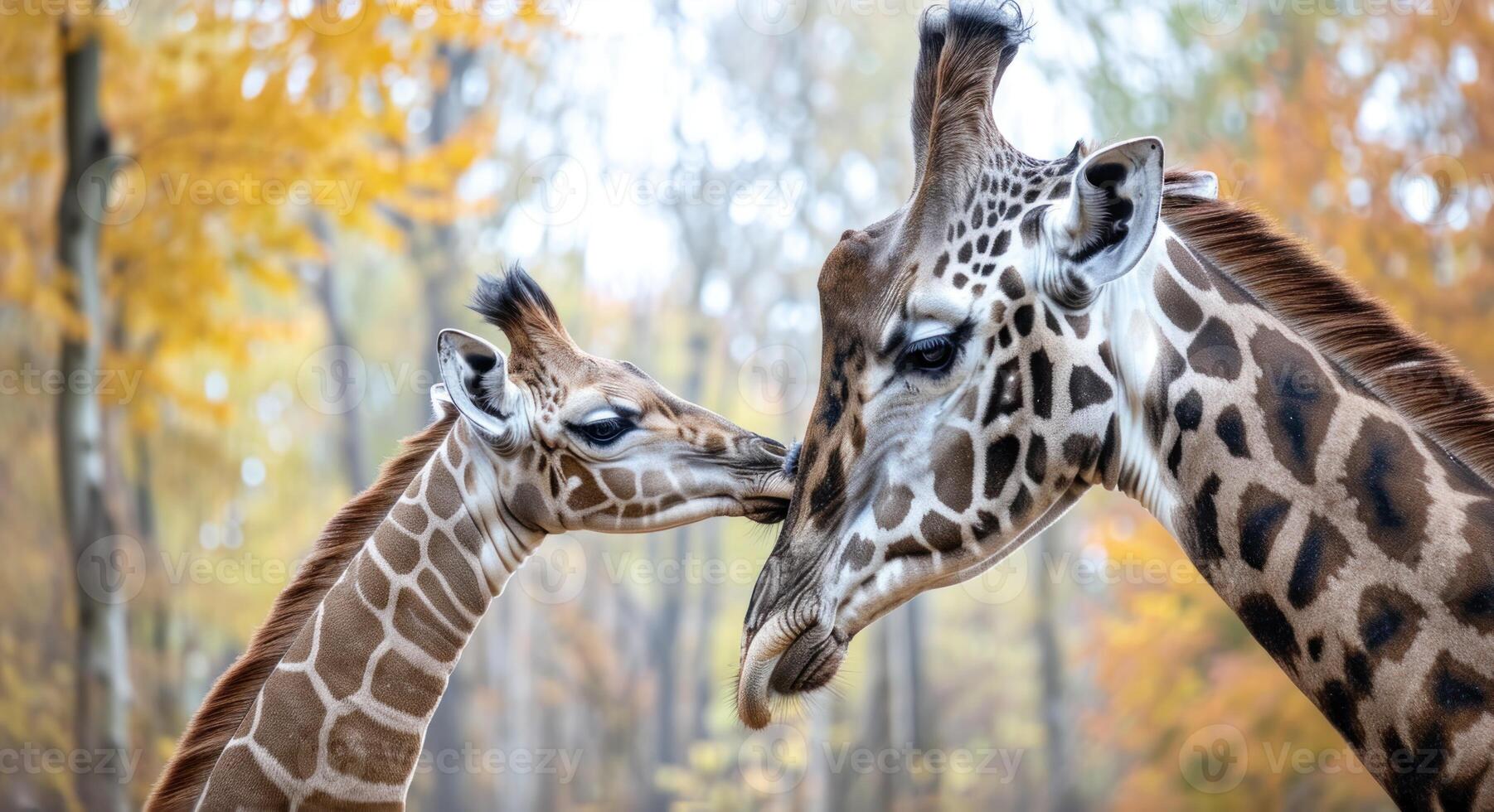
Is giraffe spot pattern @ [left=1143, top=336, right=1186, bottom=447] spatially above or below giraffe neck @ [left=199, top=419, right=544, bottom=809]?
above

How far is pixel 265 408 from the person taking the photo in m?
24.7

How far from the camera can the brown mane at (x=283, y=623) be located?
3.49m

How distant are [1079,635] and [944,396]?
2358 centimetres

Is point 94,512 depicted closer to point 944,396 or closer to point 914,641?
point 944,396

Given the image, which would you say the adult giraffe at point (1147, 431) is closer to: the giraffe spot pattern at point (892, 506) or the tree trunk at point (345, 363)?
the giraffe spot pattern at point (892, 506)

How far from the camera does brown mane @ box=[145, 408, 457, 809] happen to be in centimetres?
349

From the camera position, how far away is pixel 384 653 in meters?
3.68
